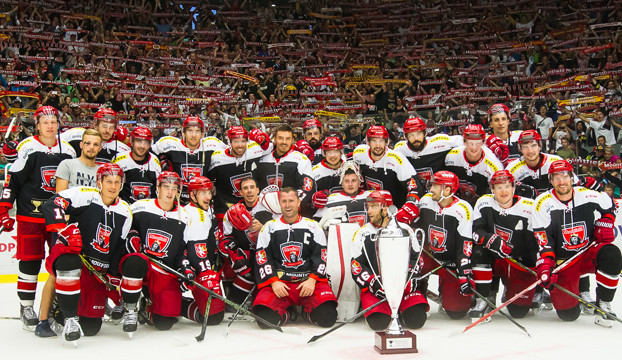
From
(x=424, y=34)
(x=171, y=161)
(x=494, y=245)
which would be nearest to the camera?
(x=494, y=245)

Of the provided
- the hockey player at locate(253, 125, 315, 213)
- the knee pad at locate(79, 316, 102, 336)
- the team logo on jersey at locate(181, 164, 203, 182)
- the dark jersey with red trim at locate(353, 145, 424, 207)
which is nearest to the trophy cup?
the dark jersey with red trim at locate(353, 145, 424, 207)

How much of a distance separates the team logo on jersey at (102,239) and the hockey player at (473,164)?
3046mm

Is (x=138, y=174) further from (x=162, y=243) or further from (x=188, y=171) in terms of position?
(x=162, y=243)

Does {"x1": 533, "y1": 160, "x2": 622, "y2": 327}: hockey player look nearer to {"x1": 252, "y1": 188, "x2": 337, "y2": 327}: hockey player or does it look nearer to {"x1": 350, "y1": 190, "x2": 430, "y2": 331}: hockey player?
{"x1": 350, "y1": 190, "x2": 430, "y2": 331}: hockey player

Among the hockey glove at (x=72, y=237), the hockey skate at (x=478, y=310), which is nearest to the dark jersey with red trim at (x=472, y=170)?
the hockey skate at (x=478, y=310)

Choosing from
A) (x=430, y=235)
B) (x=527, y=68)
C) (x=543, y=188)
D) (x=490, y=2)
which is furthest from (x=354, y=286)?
(x=490, y=2)

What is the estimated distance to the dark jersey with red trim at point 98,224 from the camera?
4.47 metres

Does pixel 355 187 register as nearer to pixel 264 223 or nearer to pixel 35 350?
pixel 264 223

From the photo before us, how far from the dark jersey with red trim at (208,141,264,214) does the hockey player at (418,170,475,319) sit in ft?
5.51

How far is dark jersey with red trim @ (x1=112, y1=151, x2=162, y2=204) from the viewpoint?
5.41 m

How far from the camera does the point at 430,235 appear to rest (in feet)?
17.2

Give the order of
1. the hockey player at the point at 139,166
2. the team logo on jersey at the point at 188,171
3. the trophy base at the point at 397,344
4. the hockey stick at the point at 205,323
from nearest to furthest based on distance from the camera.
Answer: the trophy base at the point at 397,344 < the hockey stick at the point at 205,323 < the hockey player at the point at 139,166 < the team logo on jersey at the point at 188,171

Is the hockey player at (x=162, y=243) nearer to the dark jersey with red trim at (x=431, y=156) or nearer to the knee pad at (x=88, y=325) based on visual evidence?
the knee pad at (x=88, y=325)

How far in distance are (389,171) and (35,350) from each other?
315 centimetres
